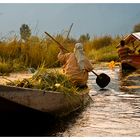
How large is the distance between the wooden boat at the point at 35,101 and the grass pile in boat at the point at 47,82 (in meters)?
0.21

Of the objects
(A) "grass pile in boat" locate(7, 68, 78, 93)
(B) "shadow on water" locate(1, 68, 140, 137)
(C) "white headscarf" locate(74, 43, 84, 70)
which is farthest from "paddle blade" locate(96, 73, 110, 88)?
(A) "grass pile in boat" locate(7, 68, 78, 93)

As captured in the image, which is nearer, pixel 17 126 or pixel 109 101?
pixel 17 126

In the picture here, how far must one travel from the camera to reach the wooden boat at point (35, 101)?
343 inches

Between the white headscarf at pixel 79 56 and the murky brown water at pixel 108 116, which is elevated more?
the white headscarf at pixel 79 56

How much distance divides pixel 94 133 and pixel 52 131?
2.49 feet

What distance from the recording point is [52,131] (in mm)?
9430

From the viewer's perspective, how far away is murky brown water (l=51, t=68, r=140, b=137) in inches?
368

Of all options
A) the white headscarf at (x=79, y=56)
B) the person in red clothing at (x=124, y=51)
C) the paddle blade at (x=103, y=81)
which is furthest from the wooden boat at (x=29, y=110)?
the person in red clothing at (x=124, y=51)

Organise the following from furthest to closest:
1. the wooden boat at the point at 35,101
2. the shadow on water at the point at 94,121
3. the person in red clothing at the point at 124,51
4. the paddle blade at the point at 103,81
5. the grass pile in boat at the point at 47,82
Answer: the person in red clothing at the point at 124,51
the paddle blade at the point at 103,81
the grass pile in boat at the point at 47,82
the shadow on water at the point at 94,121
the wooden boat at the point at 35,101

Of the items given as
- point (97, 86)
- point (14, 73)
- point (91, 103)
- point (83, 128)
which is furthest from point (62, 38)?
point (83, 128)

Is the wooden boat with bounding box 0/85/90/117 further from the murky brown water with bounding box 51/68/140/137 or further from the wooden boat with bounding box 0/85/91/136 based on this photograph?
the murky brown water with bounding box 51/68/140/137

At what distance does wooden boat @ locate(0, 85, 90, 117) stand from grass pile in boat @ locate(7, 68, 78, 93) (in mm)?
207

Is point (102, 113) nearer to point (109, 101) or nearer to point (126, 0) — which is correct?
point (109, 101)

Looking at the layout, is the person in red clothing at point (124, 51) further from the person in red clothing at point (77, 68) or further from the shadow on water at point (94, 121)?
the person in red clothing at point (77, 68)
